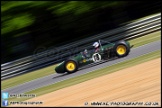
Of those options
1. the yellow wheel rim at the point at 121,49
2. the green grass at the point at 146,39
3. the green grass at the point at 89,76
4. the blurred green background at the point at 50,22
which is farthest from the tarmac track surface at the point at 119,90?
the blurred green background at the point at 50,22

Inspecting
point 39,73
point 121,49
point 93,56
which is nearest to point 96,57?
point 93,56

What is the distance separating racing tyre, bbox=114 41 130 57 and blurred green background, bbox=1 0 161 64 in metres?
4.00

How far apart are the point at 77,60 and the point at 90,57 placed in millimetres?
372

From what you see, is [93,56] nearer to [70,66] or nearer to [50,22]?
[70,66]

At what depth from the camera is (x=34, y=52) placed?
14930mm

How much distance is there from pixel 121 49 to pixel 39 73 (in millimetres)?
2972

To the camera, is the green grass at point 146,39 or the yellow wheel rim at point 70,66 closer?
the yellow wheel rim at point 70,66

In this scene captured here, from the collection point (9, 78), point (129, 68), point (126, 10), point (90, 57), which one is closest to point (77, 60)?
point (90, 57)

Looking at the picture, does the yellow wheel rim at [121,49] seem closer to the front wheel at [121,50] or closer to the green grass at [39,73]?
the front wheel at [121,50]

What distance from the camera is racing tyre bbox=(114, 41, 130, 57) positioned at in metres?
11.2

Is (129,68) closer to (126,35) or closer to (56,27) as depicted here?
(126,35)

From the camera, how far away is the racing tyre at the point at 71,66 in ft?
36.6

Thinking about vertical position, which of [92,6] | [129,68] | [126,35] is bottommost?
[129,68]

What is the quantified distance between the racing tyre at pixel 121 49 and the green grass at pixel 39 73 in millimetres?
1558
